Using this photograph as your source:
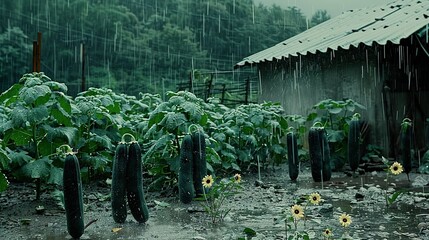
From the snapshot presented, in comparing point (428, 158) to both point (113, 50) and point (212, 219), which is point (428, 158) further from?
point (113, 50)

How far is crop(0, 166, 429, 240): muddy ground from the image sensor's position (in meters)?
5.69

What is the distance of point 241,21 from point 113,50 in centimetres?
1173

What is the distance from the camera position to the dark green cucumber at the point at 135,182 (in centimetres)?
600

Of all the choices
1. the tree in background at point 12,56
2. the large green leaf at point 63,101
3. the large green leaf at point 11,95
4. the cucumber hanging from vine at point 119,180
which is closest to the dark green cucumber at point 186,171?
the cucumber hanging from vine at point 119,180

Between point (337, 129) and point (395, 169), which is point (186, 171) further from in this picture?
point (337, 129)

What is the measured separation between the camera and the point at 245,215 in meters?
6.75

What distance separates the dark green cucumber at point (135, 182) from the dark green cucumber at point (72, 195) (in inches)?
27.3

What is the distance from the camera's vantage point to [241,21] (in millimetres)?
47438

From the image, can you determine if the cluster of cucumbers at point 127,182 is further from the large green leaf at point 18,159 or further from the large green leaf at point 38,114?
the large green leaf at point 18,159

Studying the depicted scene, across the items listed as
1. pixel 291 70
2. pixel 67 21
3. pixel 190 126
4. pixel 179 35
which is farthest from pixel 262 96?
pixel 67 21

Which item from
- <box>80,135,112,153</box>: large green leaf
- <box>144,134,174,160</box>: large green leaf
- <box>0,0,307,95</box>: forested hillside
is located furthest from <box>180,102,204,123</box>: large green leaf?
<box>0,0,307,95</box>: forested hillside

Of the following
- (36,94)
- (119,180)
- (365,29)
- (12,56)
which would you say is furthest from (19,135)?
(12,56)

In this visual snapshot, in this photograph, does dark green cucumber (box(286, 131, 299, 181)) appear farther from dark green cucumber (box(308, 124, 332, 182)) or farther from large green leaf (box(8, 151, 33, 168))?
large green leaf (box(8, 151, 33, 168))

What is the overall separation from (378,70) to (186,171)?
279 inches
